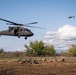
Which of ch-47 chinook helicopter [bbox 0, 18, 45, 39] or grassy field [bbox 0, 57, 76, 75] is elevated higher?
ch-47 chinook helicopter [bbox 0, 18, 45, 39]

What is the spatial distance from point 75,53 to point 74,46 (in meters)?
2.98

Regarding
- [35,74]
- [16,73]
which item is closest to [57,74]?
[35,74]

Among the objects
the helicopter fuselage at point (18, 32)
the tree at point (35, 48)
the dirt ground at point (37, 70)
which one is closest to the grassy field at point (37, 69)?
the dirt ground at point (37, 70)

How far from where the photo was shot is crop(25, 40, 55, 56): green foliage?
83.1 meters

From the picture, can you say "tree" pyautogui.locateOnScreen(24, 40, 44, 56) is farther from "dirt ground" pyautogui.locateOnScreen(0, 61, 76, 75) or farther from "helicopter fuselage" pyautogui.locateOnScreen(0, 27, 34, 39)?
"helicopter fuselage" pyautogui.locateOnScreen(0, 27, 34, 39)

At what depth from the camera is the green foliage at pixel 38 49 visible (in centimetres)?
8312

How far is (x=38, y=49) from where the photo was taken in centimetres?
8375

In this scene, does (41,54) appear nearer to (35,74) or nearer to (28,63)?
(28,63)

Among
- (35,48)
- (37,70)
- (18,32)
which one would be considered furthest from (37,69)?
(35,48)

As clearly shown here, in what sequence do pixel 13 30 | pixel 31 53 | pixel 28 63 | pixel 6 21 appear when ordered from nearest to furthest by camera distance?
pixel 6 21 < pixel 13 30 < pixel 28 63 < pixel 31 53

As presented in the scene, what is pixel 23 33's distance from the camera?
31.1m

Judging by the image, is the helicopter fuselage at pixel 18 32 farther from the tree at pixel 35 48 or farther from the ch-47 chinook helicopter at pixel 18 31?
the tree at pixel 35 48

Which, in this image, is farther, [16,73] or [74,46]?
[74,46]

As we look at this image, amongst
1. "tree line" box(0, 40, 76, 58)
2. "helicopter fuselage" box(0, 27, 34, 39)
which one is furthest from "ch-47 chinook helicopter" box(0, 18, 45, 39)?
"tree line" box(0, 40, 76, 58)
